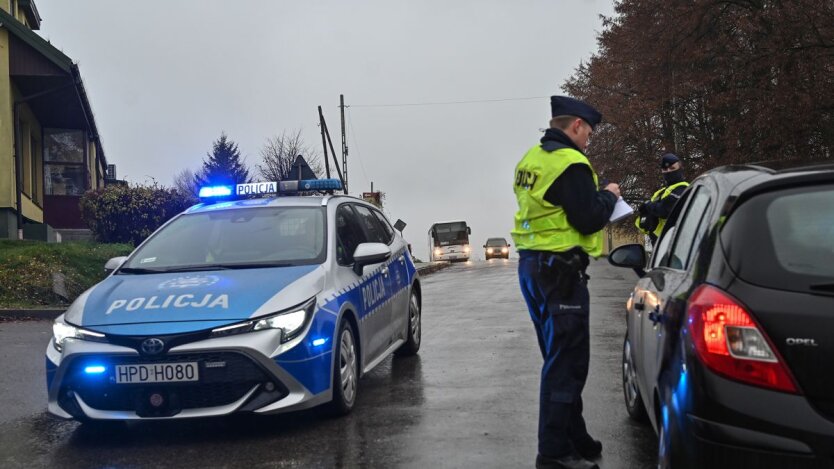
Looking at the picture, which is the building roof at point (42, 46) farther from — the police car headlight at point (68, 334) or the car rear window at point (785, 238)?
the car rear window at point (785, 238)

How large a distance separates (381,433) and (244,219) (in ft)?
7.50

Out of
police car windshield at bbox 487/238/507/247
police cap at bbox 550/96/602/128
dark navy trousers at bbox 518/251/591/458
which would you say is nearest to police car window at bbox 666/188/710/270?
dark navy trousers at bbox 518/251/591/458

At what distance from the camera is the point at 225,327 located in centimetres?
498

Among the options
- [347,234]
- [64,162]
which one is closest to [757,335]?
[347,234]

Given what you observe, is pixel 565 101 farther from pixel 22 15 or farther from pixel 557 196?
pixel 22 15

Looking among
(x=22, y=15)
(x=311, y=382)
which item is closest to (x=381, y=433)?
(x=311, y=382)

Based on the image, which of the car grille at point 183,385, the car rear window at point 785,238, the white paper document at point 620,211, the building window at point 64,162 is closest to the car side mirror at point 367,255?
the car grille at point 183,385

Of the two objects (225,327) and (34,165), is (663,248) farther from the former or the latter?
(34,165)

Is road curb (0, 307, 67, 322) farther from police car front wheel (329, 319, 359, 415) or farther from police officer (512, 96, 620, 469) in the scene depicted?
police officer (512, 96, 620, 469)

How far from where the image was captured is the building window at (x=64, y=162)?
989 inches

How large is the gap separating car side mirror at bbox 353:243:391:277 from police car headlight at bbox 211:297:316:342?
0.94 meters

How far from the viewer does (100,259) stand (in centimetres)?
1481

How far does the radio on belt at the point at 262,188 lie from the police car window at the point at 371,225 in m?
0.31

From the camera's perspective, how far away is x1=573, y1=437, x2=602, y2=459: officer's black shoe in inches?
179
